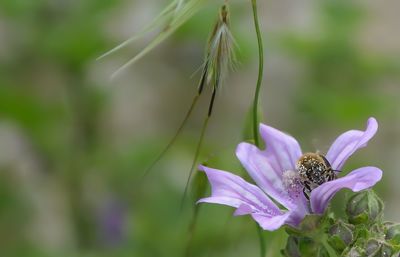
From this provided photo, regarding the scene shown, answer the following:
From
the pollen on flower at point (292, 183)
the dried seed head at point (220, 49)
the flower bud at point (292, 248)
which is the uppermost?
the dried seed head at point (220, 49)

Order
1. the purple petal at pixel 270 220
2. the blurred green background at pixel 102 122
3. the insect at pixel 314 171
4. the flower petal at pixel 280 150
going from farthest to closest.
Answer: the blurred green background at pixel 102 122
the flower petal at pixel 280 150
the insect at pixel 314 171
the purple petal at pixel 270 220

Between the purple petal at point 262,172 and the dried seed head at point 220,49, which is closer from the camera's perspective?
the dried seed head at point 220,49

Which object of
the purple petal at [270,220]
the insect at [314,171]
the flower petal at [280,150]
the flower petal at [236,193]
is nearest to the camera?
the purple petal at [270,220]

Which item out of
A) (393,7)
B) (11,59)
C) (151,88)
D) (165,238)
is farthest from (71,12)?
(393,7)

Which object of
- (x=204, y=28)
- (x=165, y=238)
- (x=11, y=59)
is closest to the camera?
(x=165, y=238)

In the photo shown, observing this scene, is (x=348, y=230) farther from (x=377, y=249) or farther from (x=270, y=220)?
(x=270, y=220)

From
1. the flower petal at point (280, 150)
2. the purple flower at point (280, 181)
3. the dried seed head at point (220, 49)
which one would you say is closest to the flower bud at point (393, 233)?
the purple flower at point (280, 181)

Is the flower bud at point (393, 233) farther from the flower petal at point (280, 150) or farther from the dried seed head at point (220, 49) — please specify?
the dried seed head at point (220, 49)

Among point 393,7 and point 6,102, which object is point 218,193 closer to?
point 6,102

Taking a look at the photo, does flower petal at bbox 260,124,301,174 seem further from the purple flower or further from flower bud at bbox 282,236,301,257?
flower bud at bbox 282,236,301,257
